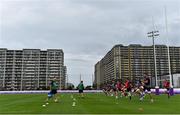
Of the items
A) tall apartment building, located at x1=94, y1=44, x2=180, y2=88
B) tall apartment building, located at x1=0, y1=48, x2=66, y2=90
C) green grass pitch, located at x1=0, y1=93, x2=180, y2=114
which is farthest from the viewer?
tall apartment building, located at x1=0, y1=48, x2=66, y2=90

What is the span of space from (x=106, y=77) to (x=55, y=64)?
2848cm

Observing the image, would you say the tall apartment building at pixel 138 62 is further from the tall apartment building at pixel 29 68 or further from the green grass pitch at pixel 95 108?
the green grass pitch at pixel 95 108

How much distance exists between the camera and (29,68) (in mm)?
157125

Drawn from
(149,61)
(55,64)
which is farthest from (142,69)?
(55,64)

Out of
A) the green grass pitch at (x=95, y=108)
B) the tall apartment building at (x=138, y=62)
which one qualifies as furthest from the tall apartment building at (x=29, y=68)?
the green grass pitch at (x=95, y=108)

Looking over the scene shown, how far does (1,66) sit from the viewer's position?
15350 centimetres

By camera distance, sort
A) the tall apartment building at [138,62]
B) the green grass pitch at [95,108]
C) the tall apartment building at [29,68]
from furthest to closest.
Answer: the tall apartment building at [29,68], the tall apartment building at [138,62], the green grass pitch at [95,108]

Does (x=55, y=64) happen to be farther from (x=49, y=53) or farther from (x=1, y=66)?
(x=1, y=66)

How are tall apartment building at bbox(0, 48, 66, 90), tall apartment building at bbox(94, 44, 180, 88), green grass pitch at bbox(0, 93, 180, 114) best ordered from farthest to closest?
tall apartment building at bbox(0, 48, 66, 90) → tall apartment building at bbox(94, 44, 180, 88) → green grass pitch at bbox(0, 93, 180, 114)

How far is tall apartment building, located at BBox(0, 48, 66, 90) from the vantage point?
150750mm

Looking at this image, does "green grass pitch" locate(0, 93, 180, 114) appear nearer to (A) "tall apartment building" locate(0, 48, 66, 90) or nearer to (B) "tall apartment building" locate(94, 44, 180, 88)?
(B) "tall apartment building" locate(94, 44, 180, 88)

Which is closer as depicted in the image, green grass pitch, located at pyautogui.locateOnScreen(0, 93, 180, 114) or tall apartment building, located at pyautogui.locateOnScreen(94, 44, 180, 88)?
green grass pitch, located at pyautogui.locateOnScreen(0, 93, 180, 114)

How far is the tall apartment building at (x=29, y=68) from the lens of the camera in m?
151

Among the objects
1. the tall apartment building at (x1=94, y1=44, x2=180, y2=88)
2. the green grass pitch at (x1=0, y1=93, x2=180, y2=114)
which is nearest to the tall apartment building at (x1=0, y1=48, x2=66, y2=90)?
the tall apartment building at (x1=94, y1=44, x2=180, y2=88)
